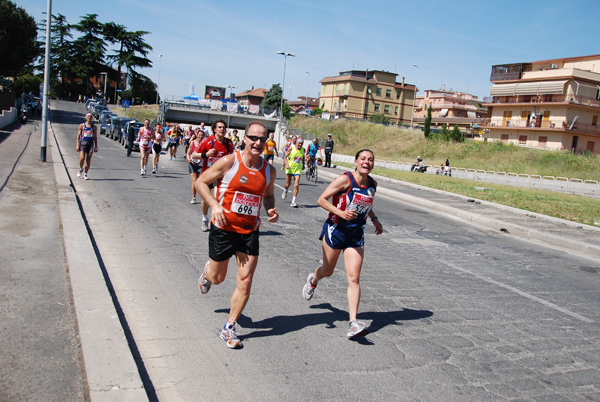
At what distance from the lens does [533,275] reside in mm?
7867

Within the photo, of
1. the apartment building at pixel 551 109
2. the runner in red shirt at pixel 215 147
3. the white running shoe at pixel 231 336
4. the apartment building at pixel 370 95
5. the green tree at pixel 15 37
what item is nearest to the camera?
the white running shoe at pixel 231 336

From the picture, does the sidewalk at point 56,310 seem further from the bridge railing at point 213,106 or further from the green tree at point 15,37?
the bridge railing at point 213,106

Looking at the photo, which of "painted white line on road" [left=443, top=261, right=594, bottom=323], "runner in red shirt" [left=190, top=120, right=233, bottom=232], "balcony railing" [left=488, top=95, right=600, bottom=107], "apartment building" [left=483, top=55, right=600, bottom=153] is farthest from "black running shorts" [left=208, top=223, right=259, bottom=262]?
"balcony railing" [left=488, top=95, right=600, bottom=107]

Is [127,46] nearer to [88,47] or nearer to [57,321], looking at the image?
[88,47]

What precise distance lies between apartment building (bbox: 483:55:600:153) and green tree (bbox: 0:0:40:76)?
50.4m

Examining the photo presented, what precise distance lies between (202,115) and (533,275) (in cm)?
5566

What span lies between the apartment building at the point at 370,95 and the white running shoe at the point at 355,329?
94.0 meters

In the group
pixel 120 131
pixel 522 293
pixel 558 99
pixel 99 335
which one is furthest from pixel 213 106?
pixel 99 335

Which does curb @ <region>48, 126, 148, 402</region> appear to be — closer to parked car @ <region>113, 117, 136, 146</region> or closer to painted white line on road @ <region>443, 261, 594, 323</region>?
painted white line on road @ <region>443, 261, 594, 323</region>

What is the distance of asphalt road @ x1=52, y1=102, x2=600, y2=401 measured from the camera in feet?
12.3

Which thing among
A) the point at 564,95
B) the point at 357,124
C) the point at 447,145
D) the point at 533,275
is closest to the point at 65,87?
the point at 357,124

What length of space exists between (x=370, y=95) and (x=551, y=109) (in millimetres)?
47018

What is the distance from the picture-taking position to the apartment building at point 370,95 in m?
98.4

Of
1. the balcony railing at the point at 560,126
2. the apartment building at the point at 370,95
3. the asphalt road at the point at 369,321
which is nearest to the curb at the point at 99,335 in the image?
the asphalt road at the point at 369,321
